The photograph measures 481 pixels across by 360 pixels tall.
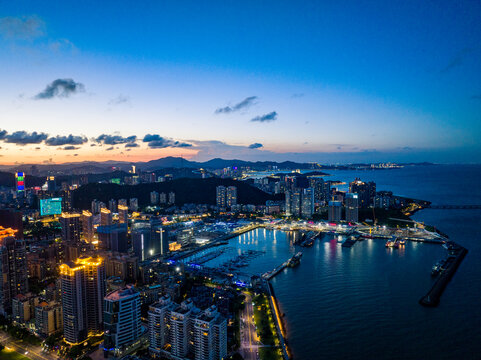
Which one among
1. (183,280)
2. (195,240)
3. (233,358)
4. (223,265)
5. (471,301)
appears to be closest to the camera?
(233,358)

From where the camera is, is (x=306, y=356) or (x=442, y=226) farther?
(x=442, y=226)

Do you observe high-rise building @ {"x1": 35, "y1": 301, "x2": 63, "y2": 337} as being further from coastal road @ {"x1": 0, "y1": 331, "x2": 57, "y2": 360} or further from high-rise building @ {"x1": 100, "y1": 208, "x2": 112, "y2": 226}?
high-rise building @ {"x1": 100, "y1": 208, "x2": 112, "y2": 226}

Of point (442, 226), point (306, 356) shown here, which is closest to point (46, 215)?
point (306, 356)

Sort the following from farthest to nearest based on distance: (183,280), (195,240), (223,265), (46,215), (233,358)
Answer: (46,215)
(195,240)
(223,265)
(183,280)
(233,358)

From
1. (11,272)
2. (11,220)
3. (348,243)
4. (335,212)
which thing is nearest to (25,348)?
(11,272)

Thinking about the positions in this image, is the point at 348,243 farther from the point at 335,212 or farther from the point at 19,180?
the point at 19,180

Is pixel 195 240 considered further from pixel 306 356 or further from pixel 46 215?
pixel 46 215

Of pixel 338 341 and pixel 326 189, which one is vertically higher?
pixel 326 189
